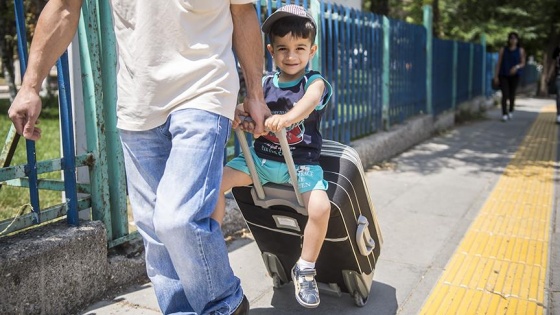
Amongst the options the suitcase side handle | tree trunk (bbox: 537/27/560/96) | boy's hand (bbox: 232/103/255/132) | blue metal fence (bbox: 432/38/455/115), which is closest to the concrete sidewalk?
the suitcase side handle

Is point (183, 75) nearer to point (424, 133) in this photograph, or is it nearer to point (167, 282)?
point (167, 282)

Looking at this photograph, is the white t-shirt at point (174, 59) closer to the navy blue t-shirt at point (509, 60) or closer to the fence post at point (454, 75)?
the fence post at point (454, 75)

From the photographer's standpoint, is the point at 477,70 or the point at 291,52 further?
the point at 477,70

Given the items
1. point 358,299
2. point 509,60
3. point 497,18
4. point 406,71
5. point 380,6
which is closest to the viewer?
point 358,299

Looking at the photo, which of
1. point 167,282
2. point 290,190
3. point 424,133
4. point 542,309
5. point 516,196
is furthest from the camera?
point 424,133

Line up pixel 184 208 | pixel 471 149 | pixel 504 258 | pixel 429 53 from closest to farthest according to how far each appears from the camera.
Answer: pixel 184 208, pixel 504 258, pixel 471 149, pixel 429 53

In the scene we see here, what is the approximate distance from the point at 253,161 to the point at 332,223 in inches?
18.5

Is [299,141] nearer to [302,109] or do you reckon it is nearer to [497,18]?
[302,109]

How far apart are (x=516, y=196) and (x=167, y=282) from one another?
445 centimetres

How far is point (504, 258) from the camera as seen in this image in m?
3.96

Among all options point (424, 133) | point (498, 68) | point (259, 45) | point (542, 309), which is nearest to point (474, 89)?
point (498, 68)

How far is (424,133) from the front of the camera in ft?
31.4

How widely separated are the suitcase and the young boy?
2.7 inches

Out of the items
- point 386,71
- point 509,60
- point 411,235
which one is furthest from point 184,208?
point 509,60
